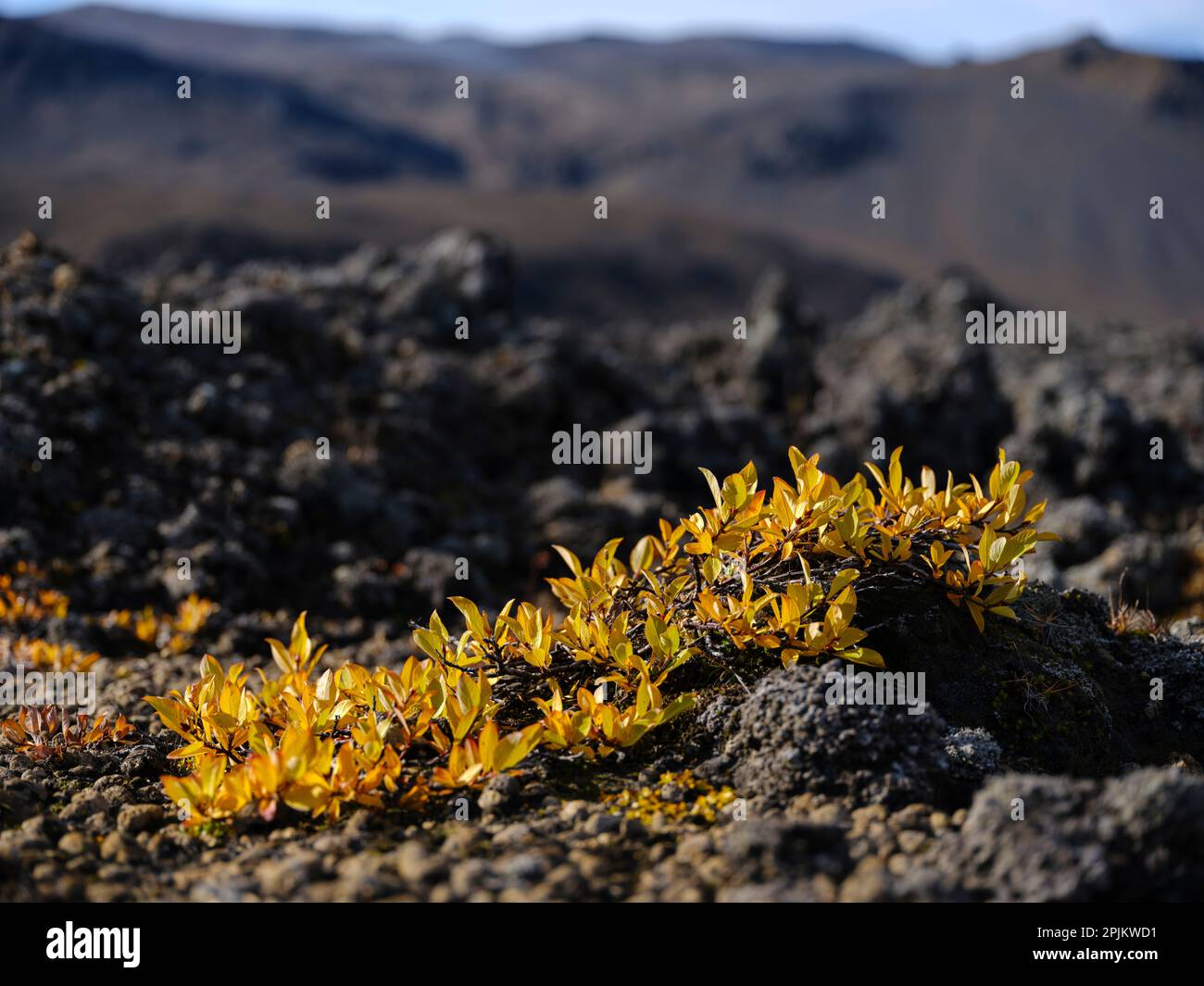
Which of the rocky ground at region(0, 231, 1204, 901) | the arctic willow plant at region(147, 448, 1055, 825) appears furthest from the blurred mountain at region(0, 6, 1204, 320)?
the arctic willow plant at region(147, 448, 1055, 825)

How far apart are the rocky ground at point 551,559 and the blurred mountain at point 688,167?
3531cm

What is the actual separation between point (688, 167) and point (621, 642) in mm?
85627

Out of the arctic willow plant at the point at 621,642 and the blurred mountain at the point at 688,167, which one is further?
the blurred mountain at the point at 688,167

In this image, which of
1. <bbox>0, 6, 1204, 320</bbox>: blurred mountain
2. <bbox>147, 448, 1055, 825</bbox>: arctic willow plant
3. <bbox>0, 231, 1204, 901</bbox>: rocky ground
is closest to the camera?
<bbox>0, 231, 1204, 901</bbox>: rocky ground

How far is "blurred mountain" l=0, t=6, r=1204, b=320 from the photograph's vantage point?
52.0 meters

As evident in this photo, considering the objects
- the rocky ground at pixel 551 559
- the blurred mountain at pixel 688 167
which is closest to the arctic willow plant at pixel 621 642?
the rocky ground at pixel 551 559

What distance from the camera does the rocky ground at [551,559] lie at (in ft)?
8.45

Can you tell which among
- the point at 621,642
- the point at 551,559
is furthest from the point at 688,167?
the point at 621,642

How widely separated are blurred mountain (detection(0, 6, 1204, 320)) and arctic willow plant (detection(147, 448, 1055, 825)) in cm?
4387

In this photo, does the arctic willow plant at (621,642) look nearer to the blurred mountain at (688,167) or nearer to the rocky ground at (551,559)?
the rocky ground at (551,559)

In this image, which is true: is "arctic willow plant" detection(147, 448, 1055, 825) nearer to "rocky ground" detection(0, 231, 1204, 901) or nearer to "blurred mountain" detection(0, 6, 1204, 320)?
"rocky ground" detection(0, 231, 1204, 901)

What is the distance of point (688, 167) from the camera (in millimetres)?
84125

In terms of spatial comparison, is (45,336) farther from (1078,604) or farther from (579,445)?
(1078,604)

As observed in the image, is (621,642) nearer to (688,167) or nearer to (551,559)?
(551,559)
